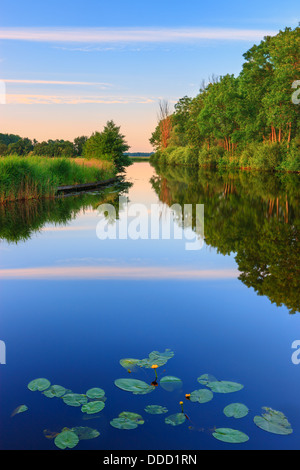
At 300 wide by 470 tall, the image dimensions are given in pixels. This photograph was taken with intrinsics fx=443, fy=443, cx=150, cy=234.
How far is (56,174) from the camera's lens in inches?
1144

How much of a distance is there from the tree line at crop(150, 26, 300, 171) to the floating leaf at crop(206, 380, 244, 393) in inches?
1933

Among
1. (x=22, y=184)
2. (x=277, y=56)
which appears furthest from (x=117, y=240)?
(x=277, y=56)

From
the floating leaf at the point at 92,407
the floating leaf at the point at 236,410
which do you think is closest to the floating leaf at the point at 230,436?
the floating leaf at the point at 236,410

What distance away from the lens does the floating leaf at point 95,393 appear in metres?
4.75

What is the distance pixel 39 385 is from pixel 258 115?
59.9m

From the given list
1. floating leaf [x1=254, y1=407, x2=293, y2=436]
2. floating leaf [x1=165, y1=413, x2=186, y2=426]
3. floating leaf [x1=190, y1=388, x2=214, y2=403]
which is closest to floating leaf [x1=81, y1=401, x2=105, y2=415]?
floating leaf [x1=165, y1=413, x2=186, y2=426]

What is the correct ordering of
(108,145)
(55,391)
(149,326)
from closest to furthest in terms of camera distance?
(55,391), (149,326), (108,145)

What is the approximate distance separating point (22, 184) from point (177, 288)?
16.9m

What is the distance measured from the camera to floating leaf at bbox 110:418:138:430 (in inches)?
166

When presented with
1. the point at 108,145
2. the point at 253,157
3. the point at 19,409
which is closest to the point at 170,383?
the point at 19,409

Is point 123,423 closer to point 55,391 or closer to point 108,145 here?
point 55,391

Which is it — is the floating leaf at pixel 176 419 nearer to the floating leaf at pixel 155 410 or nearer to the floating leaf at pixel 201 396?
the floating leaf at pixel 155 410

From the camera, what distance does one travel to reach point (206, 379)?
507 cm

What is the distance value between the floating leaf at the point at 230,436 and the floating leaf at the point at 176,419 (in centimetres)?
35
